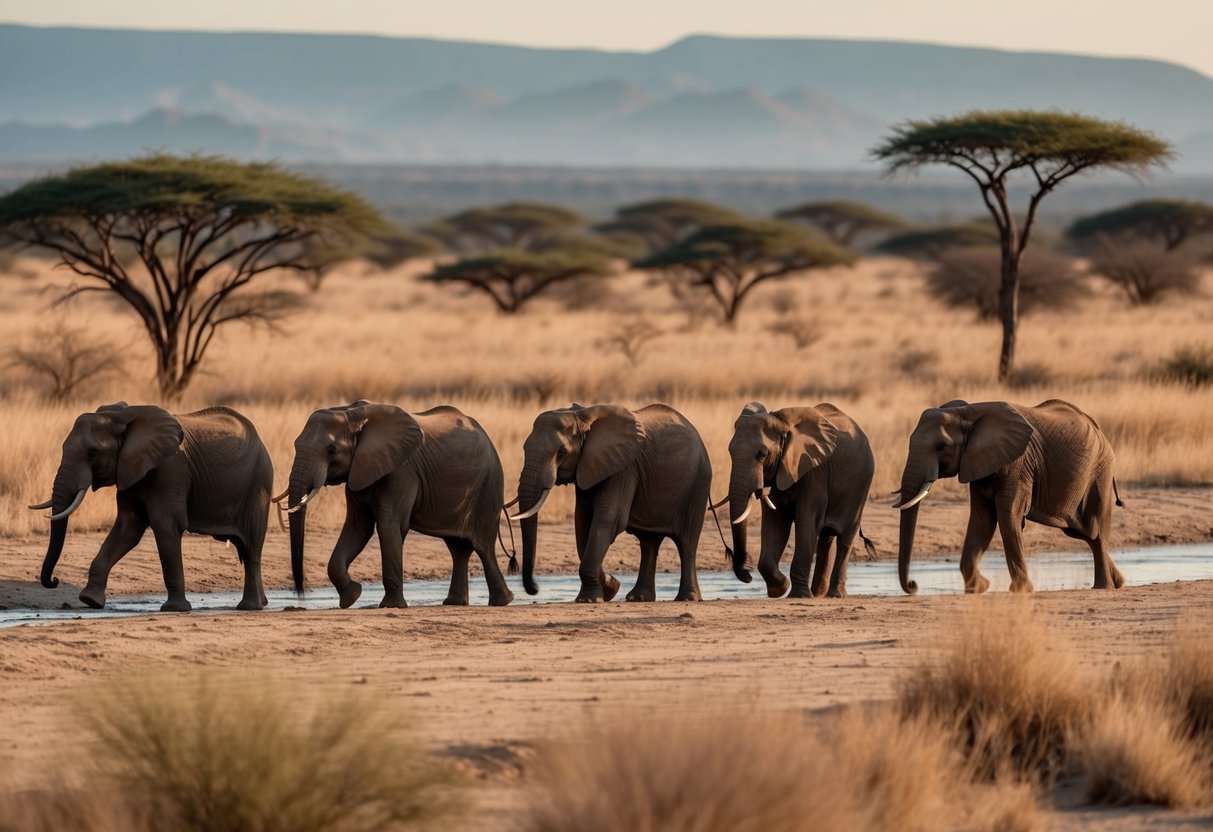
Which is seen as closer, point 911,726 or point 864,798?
point 864,798

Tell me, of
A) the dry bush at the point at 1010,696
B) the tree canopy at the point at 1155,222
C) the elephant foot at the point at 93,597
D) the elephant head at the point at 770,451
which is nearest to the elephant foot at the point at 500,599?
the elephant head at the point at 770,451

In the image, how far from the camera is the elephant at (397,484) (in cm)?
1206

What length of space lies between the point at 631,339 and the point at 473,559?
58.3ft

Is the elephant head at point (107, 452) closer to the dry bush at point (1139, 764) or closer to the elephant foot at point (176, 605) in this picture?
the elephant foot at point (176, 605)

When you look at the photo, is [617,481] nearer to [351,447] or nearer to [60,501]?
Result: [351,447]

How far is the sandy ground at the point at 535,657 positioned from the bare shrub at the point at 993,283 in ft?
95.5

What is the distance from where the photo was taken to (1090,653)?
9266 mm

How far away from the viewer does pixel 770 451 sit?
485 inches

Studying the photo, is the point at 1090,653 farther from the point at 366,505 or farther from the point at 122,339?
the point at 122,339

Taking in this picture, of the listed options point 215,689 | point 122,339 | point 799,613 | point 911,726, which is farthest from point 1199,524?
point 122,339

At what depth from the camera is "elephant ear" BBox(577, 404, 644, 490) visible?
40.6 feet

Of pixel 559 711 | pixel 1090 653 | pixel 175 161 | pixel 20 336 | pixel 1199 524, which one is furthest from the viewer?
pixel 20 336

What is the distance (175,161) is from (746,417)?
49.9 ft

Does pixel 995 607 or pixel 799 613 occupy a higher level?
pixel 995 607
